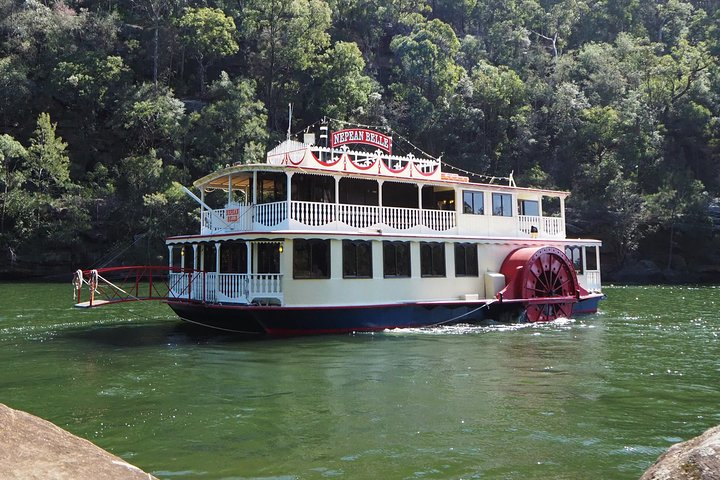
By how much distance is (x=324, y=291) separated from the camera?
16.7 m

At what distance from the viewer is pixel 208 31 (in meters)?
50.4

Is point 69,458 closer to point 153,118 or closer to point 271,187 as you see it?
point 271,187

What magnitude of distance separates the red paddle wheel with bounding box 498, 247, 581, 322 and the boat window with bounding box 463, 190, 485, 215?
5.55 feet

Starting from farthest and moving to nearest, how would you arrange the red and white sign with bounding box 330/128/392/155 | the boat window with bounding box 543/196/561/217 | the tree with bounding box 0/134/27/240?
the boat window with bounding box 543/196/561/217 → the tree with bounding box 0/134/27/240 → the red and white sign with bounding box 330/128/392/155

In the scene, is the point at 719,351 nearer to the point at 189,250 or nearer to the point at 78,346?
the point at 78,346

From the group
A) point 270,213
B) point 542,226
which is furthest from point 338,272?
point 542,226

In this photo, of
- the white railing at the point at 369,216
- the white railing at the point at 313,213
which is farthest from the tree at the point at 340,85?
the white railing at the point at 313,213

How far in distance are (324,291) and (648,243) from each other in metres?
38.3

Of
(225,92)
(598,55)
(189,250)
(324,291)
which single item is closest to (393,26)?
(598,55)

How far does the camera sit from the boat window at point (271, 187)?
59.1 feet

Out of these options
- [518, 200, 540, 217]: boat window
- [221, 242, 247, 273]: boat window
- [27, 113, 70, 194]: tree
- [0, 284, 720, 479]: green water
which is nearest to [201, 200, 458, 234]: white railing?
[221, 242, 247, 273]: boat window

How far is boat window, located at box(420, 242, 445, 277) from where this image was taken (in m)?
18.6

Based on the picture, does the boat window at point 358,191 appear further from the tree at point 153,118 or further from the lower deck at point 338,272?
the tree at point 153,118

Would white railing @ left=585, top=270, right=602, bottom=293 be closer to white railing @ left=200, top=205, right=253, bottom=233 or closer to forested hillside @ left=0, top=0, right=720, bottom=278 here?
white railing @ left=200, top=205, right=253, bottom=233
